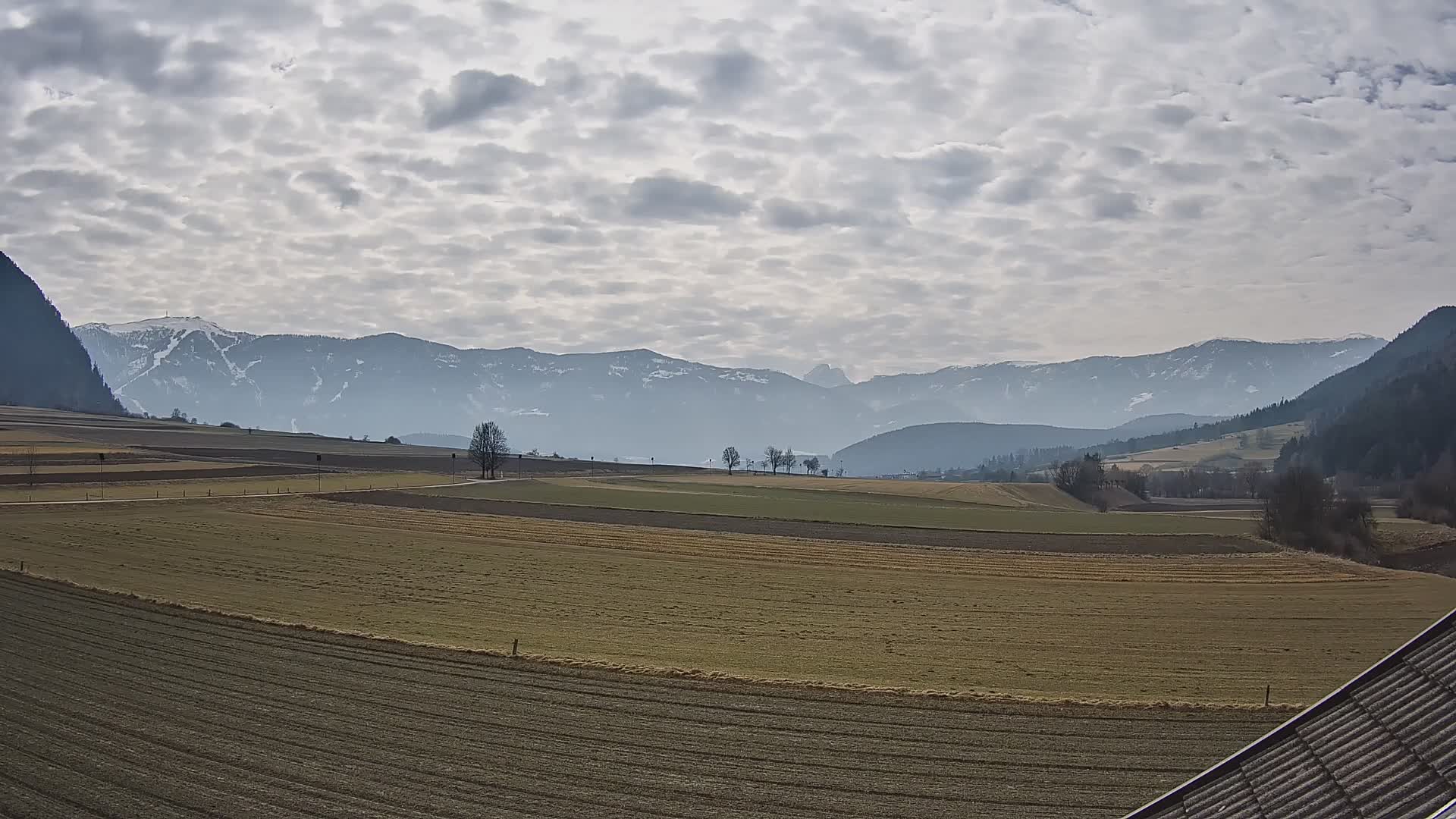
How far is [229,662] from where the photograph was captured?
1049 inches

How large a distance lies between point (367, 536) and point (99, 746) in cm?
4206

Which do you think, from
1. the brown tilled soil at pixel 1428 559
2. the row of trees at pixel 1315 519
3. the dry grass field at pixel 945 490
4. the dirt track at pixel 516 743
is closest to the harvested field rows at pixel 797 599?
the dirt track at pixel 516 743

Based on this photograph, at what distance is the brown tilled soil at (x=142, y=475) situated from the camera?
3477 inches

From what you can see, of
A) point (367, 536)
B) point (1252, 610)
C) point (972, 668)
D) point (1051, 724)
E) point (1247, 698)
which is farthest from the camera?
point (367, 536)

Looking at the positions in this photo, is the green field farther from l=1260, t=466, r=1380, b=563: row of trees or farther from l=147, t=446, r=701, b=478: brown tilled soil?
l=147, t=446, r=701, b=478: brown tilled soil

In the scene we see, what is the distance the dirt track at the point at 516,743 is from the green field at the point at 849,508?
55612mm

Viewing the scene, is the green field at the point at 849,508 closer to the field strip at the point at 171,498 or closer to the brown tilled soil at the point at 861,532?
the brown tilled soil at the point at 861,532

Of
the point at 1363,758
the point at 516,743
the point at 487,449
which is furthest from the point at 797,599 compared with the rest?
the point at 487,449

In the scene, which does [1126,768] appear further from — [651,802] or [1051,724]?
[651,802]

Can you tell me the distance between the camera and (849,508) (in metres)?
96.1

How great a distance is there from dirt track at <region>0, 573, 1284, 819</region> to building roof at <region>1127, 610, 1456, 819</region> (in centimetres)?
746

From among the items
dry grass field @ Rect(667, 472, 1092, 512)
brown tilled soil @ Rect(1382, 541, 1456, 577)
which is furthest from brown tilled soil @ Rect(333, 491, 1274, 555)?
dry grass field @ Rect(667, 472, 1092, 512)

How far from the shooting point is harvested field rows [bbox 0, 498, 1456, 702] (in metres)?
28.5

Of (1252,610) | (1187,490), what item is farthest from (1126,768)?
(1187,490)
